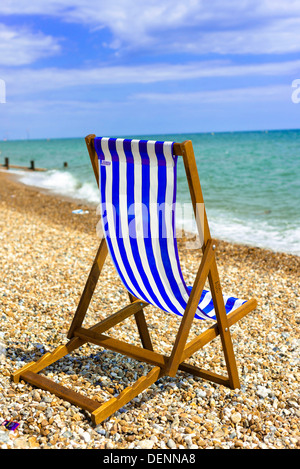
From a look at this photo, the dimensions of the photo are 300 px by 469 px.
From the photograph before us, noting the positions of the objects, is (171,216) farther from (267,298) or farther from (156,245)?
(267,298)

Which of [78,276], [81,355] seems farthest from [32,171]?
[81,355]

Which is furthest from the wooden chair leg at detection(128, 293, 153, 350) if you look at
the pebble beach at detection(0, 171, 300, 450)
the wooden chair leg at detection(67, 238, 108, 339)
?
the wooden chair leg at detection(67, 238, 108, 339)

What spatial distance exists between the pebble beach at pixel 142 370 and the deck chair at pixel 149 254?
0.14 m

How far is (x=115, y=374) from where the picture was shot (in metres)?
3.31

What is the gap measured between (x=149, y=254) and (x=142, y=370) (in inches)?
42.7

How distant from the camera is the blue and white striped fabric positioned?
2.60 meters

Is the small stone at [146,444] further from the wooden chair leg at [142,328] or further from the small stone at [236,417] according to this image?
the wooden chair leg at [142,328]

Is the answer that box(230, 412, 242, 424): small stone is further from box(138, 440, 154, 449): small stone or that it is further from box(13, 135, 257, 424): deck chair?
box(138, 440, 154, 449): small stone

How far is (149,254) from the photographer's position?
9.29 feet

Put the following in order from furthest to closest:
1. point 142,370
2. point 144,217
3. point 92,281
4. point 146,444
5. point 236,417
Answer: point 142,370, point 92,281, point 236,417, point 144,217, point 146,444

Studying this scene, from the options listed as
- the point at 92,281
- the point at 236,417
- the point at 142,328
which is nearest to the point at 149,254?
the point at 92,281

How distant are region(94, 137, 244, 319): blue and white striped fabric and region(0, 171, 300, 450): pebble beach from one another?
0.65m

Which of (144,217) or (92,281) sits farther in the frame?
(92,281)

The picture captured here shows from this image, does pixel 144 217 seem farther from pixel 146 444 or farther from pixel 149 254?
pixel 146 444
